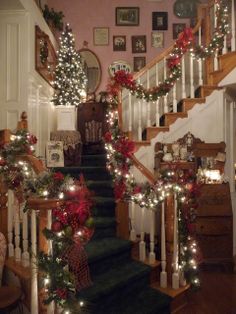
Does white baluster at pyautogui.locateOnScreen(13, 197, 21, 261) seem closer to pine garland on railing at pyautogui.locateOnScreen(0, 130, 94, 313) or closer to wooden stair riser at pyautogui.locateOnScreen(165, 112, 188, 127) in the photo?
pine garland on railing at pyautogui.locateOnScreen(0, 130, 94, 313)

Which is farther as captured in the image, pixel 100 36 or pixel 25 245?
pixel 100 36

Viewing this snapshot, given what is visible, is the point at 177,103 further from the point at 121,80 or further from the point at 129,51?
the point at 129,51

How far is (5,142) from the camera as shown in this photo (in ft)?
9.75

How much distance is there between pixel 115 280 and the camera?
2.89 metres

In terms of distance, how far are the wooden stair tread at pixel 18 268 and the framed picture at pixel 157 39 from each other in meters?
5.42

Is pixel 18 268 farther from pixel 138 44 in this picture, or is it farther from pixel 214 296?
pixel 138 44

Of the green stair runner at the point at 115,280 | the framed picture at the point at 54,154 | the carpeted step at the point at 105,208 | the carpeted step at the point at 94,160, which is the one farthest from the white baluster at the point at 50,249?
the carpeted step at the point at 94,160

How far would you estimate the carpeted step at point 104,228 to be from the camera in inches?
139

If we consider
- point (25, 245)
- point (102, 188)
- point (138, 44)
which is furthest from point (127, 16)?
point (25, 245)

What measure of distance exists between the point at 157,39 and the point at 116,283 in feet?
17.8

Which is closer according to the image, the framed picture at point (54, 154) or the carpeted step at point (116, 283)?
the carpeted step at point (116, 283)

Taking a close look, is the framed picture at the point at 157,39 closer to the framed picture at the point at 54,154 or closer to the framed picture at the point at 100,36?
the framed picture at the point at 100,36

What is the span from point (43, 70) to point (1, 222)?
2.74 m

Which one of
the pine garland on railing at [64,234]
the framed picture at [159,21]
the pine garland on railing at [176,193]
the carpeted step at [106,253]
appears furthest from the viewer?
the framed picture at [159,21]
